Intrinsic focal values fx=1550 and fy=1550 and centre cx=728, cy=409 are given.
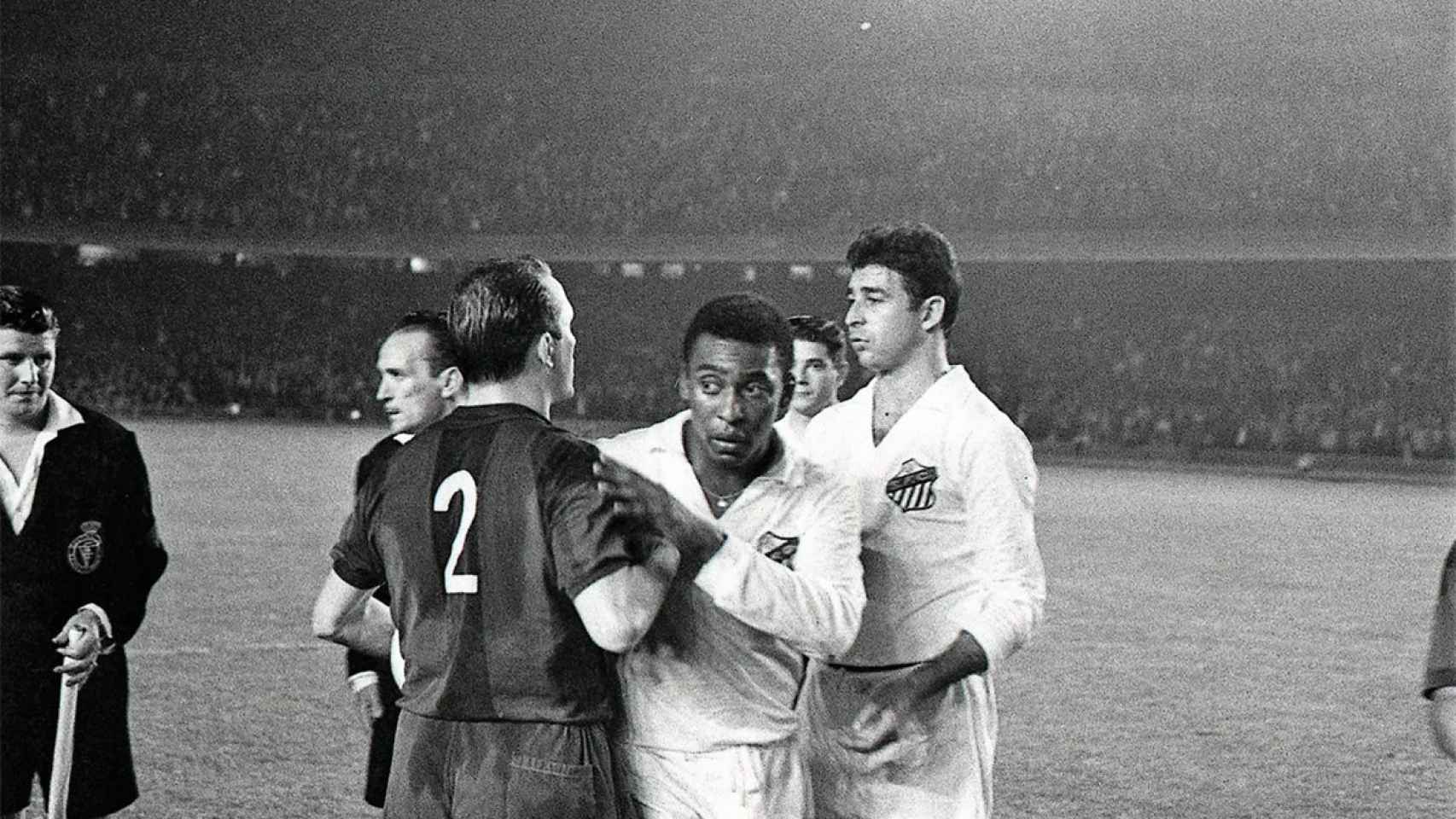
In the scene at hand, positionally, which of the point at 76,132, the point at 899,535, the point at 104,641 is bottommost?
the point at 104,641

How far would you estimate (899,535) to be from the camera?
11.4ft

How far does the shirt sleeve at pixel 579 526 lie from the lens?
2523 millimetres

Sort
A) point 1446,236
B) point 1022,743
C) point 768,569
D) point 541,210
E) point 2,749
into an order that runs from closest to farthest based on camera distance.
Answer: point 768,569 → point 2,749 → point 1022,743 → point 1446,236 → point 541,210

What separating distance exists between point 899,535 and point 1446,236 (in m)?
29.3

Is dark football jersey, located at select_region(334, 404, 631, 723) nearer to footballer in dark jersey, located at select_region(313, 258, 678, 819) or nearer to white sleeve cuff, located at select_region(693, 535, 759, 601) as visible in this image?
footballer in dark jersey, located at select_region(313, 258, 678, 819)

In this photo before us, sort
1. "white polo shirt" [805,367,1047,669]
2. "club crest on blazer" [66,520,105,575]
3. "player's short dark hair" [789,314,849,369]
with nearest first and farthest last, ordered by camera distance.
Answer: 1. "white polo shirt" [805,367,1047,669]
2. "club crest on blazer" [66,520,105,575]
3. "player's short dark hair" [789,314,849,369]

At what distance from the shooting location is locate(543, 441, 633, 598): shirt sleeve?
2.52m

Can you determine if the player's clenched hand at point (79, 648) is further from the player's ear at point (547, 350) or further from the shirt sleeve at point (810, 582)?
the shirt sleeve at point (810, 582)

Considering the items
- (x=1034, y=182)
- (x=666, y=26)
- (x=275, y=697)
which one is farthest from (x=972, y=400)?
(x=666, y=26)

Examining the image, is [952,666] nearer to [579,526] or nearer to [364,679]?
[579,526]

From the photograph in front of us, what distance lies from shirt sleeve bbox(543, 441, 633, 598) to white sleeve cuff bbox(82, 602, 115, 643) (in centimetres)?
179

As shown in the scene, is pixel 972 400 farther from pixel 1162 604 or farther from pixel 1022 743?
pixel 1162 604

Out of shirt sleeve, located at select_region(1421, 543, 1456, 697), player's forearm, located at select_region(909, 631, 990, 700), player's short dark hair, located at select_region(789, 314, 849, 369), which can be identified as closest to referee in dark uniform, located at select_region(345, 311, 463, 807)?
player's forearm, located at select_region(909, 631, 990, 700)

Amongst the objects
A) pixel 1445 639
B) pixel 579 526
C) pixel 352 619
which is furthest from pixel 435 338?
pixel 1445 639
